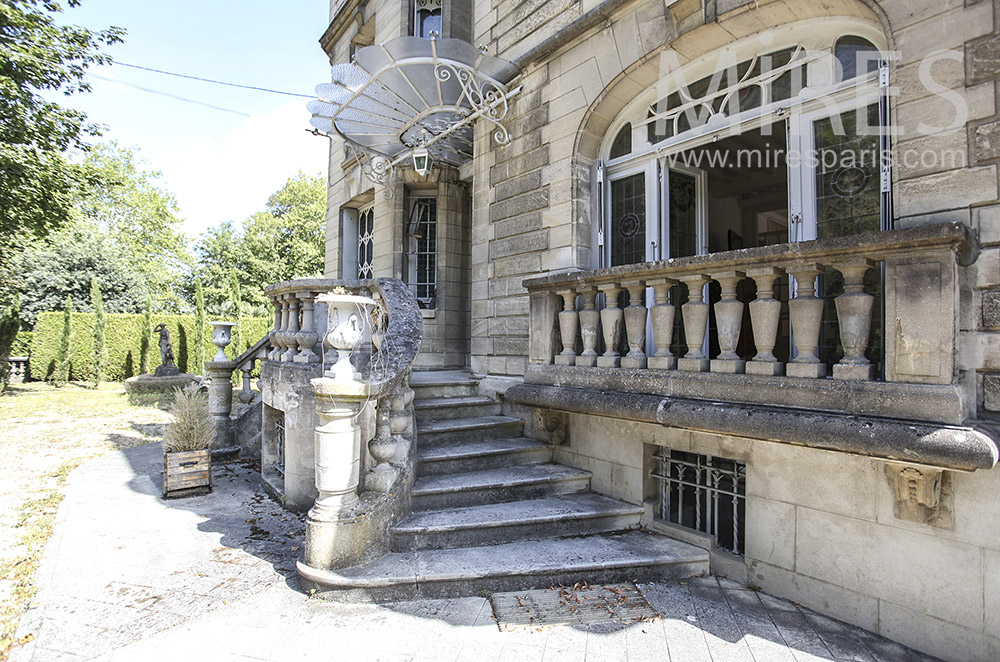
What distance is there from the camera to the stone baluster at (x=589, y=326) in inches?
163

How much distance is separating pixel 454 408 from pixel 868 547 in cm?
341

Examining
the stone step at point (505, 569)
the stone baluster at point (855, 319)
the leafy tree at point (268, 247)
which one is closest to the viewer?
the stone baluster at point (855, 319)

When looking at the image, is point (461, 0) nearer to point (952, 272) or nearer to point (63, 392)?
point (952, 272)

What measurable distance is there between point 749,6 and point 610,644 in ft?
14.7


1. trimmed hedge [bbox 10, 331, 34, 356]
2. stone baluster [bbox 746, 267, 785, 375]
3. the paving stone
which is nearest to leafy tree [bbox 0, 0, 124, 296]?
trimmed hedge [bbox 10, 331, 34, 356]

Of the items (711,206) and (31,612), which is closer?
(31,612)

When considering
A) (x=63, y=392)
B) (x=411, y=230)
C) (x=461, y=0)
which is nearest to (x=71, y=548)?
(x=411, y=230)

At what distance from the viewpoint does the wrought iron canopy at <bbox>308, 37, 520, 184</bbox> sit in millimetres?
5145

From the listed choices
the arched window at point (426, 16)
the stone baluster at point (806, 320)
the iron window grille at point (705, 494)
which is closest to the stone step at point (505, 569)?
the iron window grille at point (705, 494)

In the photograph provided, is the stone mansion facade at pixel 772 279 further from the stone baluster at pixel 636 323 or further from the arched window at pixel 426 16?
the arched window at pixel 426 16

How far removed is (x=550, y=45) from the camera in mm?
5066

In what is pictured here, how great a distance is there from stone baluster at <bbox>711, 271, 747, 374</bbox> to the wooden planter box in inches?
197

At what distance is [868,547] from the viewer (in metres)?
2.95

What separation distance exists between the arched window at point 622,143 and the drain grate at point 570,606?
12.7ft
